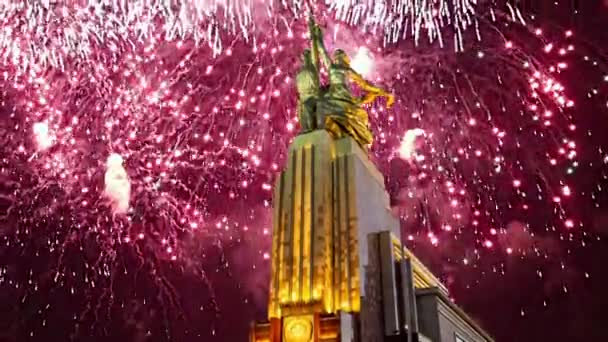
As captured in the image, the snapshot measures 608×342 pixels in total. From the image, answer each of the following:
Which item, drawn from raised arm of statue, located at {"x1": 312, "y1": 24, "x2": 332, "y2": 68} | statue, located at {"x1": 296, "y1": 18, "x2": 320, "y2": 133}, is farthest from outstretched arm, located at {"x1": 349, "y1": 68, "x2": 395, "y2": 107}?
statue, located at {"x1": 296, "y1": 18, "x2": 320, "y2": 133}

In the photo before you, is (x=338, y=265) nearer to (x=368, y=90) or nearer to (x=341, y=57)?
(x=368, y=90)

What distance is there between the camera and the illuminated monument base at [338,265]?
16.1m

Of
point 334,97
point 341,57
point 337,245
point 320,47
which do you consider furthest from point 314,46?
point 337,245

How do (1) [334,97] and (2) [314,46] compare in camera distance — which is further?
(2) [314,46]

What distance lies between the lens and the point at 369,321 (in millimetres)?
16266

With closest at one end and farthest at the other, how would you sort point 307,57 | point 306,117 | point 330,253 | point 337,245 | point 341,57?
1. point 330,253
2. point 337,245
3. point 306,117
4. point 307,57
5. point 341,57

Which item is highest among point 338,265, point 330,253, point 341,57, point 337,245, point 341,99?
point 341,57

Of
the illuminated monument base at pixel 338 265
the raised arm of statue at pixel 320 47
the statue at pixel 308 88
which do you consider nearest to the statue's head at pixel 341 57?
the raised arm of statue at pixel 320 47

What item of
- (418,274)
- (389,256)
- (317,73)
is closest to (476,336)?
(418,274)

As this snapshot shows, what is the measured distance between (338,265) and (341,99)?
5859mm

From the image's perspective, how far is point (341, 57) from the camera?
69.8 feet

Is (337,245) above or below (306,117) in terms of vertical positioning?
below

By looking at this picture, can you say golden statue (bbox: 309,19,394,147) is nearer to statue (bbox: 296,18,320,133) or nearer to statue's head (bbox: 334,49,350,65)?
statue's head (bbox: 334,49,350,65)

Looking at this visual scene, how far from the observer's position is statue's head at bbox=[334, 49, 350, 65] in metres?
21.2
